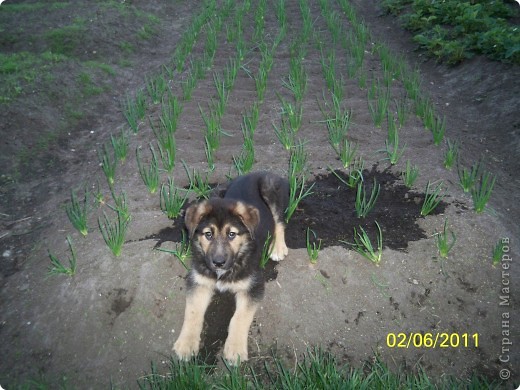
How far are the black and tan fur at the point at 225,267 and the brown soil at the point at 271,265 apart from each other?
14 centimetres

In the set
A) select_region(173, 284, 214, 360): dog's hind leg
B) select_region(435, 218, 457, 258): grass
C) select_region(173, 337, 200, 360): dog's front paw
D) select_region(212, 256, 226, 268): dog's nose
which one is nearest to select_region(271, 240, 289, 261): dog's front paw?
select_region(173, 284, 214, 360): dog's hind leg

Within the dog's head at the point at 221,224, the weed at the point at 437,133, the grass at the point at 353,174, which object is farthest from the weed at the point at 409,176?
the dog's head at the point at 221,224

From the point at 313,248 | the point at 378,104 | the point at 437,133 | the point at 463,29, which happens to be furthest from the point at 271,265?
the point at 463,29

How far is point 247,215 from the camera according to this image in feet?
9.50

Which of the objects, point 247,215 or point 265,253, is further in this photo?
point 265,253

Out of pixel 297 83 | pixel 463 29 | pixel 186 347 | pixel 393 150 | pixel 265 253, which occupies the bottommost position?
pixel 186 347

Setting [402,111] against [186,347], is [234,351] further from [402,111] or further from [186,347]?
[402,111]

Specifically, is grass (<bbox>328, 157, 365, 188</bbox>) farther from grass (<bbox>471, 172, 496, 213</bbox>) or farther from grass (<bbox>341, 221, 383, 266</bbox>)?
grass (<bbox>471, 172, 496, 213</bbox>)

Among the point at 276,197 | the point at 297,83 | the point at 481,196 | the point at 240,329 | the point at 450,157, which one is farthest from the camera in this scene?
the point at 297,83

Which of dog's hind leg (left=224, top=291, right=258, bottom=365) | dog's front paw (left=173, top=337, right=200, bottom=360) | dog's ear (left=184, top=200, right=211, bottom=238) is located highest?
dog's ear (left=184, top=200, right=211, bottom=238)

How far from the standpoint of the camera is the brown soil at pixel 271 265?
2.81 meters

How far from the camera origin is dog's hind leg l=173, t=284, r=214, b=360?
2744 millimetres

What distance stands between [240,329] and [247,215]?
2.54 ft

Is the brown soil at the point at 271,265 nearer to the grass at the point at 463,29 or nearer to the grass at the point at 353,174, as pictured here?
the grass at the point at 353,174
